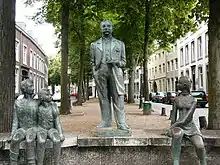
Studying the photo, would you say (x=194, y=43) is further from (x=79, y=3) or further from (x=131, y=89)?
(x=79, y=3)

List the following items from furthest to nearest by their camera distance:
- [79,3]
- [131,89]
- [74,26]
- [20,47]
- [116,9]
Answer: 1. [20,47]
2. [131,89]
3. [74,26]
4. [116,9]
5. [79,3]

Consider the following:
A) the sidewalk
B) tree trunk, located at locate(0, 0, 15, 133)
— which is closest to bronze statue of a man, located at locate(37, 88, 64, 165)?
tree trunk, located at locate(0, 0, 15, 133)

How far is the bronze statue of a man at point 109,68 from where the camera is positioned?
5895 mm

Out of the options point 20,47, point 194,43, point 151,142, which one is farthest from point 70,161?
point 194,43

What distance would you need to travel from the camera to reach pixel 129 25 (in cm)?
2334

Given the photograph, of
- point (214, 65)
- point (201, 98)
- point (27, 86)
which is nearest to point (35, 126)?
point (27, 86)

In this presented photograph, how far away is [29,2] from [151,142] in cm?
1534

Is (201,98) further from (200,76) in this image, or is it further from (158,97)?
(158,97)

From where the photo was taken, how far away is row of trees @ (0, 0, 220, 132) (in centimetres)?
755

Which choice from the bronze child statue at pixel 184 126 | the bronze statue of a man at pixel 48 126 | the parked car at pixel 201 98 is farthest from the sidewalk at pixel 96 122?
the parked car at pixel 201 98

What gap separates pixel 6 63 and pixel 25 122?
293 cm

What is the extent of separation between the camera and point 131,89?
33625mm

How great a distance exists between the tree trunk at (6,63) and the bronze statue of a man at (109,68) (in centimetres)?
250

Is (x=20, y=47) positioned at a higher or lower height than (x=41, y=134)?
higher
